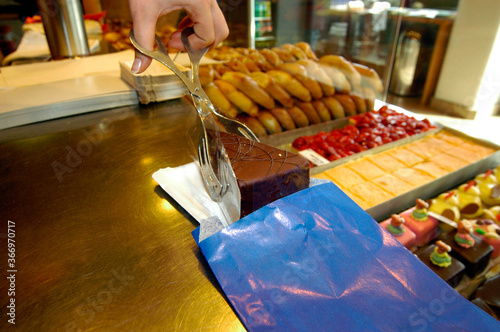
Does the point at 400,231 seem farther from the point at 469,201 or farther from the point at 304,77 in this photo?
the point at 304,77

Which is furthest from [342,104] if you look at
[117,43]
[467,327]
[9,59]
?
[9,59]

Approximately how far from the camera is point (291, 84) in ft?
6.89

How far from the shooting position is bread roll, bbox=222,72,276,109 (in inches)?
76.9

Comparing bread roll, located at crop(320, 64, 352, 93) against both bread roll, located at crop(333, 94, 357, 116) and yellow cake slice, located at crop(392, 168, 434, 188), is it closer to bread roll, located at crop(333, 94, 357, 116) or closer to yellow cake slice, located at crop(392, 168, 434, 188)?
bread roll, located at crop(333, 94, 357, 116)

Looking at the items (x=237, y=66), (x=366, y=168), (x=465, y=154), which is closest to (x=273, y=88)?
(x=237, y=66)

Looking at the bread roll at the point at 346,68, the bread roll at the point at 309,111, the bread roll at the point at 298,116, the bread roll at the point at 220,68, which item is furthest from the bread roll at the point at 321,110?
the bread roll at the point at 220,68

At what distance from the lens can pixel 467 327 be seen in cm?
47

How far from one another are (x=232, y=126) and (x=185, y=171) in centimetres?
24

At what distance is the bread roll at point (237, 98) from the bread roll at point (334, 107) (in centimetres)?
65

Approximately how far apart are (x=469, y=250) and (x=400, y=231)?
309 mm

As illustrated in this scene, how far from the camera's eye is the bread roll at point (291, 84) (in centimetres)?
210

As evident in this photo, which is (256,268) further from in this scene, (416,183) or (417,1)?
(417,1)

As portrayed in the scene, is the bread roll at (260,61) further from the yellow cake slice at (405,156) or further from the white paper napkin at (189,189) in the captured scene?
the white paper napkin at (189,189)

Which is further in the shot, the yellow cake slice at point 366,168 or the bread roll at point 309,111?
the bread roll at point 309,111
